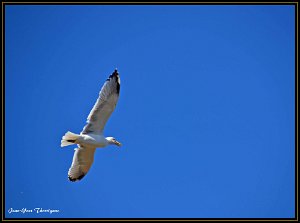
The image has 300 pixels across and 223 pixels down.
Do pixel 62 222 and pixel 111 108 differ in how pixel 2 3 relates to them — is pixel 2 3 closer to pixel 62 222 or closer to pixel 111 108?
pixel 111 108

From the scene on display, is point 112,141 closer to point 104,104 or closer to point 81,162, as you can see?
point 104,104

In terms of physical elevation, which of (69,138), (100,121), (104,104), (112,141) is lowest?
(69,138)

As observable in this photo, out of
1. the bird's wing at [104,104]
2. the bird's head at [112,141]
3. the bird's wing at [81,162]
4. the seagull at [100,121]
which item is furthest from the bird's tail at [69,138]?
the bird's head at [112,141]

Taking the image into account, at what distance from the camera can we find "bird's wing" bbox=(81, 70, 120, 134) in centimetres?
1346

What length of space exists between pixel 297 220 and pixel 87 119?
4.66 metres

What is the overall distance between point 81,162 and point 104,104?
1.69 metres

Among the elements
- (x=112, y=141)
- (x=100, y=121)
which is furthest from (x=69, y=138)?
(x=112, y=141)

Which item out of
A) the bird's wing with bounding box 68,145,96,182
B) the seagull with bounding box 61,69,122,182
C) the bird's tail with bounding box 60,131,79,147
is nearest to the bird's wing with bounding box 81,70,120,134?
the seagull with bounding box 61,69,122,182

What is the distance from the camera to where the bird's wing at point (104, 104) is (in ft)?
44.2

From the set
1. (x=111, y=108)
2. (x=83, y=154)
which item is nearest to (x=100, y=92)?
(x=111, y=108)

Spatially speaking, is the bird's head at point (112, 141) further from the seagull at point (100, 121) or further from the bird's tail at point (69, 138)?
the bird's tail at point (69, 138)

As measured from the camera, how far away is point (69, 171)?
576 inches

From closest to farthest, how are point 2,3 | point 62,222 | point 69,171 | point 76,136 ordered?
1. point 62,222
2. point 76,136
3. point 69,171
4. point 2,3

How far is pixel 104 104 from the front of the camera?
44.2 ft
